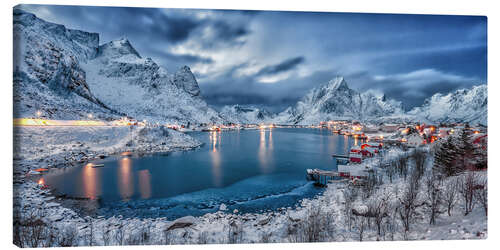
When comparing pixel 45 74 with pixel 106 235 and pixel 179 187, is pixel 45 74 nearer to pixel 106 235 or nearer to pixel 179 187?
pixel 179 187

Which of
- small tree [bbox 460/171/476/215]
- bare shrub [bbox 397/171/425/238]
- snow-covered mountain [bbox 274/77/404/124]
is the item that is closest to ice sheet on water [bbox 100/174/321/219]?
bare shrub [bbox 397/171/425/238]

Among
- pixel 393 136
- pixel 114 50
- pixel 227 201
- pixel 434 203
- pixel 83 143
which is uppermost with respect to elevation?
pixel 114 50

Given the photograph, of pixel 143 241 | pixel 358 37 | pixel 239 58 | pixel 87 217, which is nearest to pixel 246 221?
pixel 143 241

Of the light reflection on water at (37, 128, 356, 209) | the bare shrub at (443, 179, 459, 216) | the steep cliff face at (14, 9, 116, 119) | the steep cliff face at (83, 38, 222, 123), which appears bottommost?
the light reflection on water at (37, 128, 356, 209)

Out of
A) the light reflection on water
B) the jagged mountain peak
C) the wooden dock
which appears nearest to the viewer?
the light reflection on water

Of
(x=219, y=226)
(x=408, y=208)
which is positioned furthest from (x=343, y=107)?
(x=219, y=226)

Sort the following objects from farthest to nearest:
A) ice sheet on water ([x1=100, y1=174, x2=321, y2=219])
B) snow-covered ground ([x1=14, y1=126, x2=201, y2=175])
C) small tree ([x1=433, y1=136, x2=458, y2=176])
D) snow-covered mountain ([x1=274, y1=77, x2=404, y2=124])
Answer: snow-covered mountain ([x1=274, y1=77, x2=404, y2=124]) < ice sheet on water ([x1=100, y1=174, x2=321, y2=219]) < small tree ([x1=433, y1=136, x2=458, y2=176]) < snow-covered ground ([x1=14, y1=126, x2=201, y2=175])

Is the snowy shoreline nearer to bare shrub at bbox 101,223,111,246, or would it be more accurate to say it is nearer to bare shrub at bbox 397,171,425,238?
bare shrub at bbox 101,223,111,246
